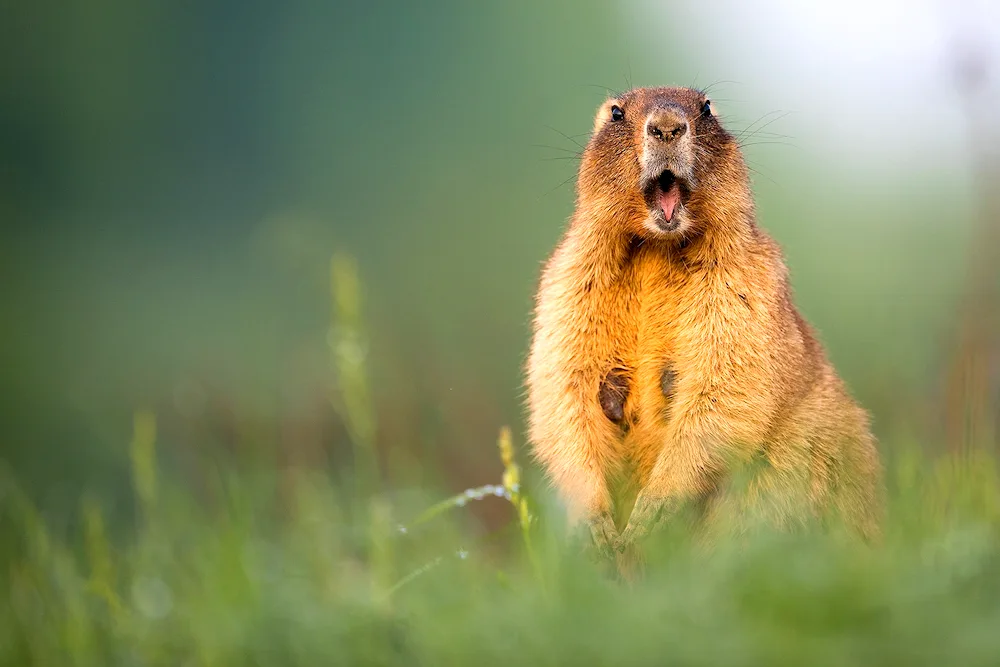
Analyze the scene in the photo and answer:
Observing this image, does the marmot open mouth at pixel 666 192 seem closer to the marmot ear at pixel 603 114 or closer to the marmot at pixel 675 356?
the marmot at pixel 675 356

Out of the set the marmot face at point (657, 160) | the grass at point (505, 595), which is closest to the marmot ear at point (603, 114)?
the marmot face at point (657, 160)

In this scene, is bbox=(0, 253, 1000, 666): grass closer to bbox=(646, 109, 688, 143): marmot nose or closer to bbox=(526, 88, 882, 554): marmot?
bbox=(526, 88, 882, 554): marmot

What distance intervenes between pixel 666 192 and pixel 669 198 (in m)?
0.04

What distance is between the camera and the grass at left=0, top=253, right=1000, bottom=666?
3.08 meters

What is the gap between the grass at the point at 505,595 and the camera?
308 centimetres

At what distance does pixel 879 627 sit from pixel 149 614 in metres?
2.46

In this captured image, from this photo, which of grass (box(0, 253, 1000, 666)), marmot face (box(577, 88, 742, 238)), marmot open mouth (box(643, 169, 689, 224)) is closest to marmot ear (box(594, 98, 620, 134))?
marmot face (box(577, 88, 742, 238))

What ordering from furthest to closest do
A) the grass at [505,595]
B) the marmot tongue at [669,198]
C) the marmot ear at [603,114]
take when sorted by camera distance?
A: the marmot ear at [603,114]
the marmot tongue at [669,198]
the grass at [505,595]

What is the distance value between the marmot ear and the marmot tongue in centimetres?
63

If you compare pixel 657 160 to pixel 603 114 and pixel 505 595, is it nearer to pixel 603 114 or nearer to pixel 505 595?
pixel 603 114

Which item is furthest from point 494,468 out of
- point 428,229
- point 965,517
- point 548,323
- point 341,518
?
point 428,229

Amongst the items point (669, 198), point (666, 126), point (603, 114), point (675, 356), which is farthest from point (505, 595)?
point (603, 114)

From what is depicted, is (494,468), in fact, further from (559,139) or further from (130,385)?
(559,139)

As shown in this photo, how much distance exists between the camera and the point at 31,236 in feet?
61.9
